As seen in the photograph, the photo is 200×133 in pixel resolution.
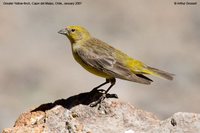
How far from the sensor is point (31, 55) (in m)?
24.1

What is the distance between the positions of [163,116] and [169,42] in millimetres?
7005

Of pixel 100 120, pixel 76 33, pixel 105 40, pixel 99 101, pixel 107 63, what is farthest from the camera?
pixel 105 40

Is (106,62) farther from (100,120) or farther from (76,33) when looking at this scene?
(100,120)

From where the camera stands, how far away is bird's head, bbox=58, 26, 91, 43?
12969mm

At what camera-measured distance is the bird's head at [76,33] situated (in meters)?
13.0

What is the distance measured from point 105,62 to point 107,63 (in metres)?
0.03

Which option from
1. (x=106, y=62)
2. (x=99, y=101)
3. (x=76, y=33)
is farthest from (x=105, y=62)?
(x=99, y=101)

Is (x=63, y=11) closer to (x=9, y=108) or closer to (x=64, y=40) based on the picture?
(x=64, y=40)

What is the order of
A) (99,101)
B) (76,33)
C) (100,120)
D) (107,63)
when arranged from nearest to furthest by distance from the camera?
(100,120) < (99,101) < (107,63) < (76,33)

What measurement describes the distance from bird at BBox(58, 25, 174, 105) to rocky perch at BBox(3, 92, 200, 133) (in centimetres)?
124

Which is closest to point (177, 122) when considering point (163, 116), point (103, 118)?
point (103, 118)

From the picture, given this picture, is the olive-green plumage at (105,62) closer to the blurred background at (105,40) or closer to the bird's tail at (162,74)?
the bird's tail at (162,74)

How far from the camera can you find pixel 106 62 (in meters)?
12.5

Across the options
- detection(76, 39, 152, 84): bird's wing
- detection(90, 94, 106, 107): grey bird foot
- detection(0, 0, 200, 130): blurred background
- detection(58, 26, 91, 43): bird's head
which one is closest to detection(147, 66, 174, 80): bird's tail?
detection(76, 39, 152, 84): bird's wing
